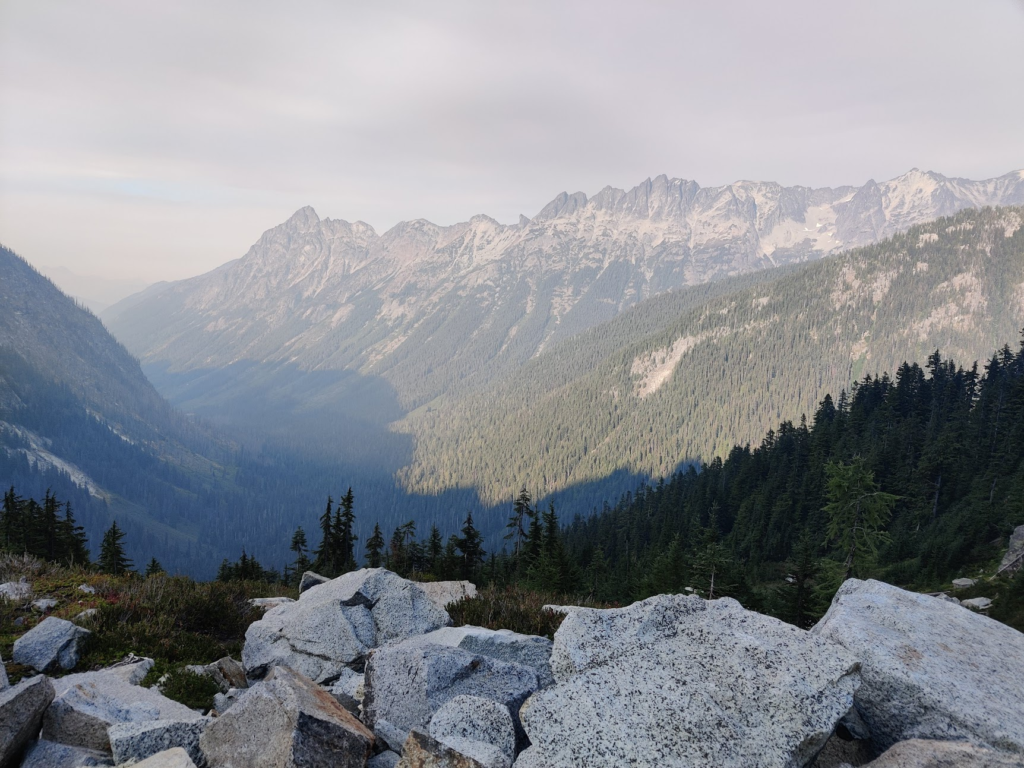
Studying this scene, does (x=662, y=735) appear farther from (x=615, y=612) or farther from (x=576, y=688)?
(x=615, y=612)

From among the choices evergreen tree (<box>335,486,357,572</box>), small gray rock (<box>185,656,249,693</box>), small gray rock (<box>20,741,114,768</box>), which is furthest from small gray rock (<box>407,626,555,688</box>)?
evergreen tree (<box>335,486,357,572</box>)

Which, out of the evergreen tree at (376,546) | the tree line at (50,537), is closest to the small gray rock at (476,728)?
the tree line at (50,537)

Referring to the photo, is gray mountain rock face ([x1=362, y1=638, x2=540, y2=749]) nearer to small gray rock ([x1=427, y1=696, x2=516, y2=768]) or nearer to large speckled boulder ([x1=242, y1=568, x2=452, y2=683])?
small gray rock ([x1=427, y1=696, x2=516, y2=768])

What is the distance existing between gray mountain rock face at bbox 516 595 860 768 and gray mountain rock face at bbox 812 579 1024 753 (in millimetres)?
796

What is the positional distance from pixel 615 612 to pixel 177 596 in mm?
11413

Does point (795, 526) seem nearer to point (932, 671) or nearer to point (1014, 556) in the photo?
point (1014, 556)

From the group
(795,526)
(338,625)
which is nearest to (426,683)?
(338,625)

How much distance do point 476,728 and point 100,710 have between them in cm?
582

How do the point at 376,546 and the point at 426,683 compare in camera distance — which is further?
the point at 376,546

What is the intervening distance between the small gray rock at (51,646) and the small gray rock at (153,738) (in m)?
4.22

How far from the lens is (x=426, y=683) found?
8383mm

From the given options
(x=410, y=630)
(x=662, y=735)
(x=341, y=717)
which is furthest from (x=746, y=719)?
(x=410, y=630)

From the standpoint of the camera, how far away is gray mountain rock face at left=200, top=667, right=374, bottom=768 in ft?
21.2

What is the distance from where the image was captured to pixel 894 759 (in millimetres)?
5906
